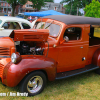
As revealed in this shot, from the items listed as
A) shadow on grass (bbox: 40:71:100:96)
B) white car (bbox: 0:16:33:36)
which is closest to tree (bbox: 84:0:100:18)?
white car (bbox: 0:16:33:36)

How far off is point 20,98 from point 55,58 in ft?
4.43

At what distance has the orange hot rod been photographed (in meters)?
2.98

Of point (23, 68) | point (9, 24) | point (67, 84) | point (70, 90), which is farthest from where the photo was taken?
point (9, 24)

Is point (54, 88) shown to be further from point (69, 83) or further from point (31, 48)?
point (31, 48)

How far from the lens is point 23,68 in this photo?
290cm

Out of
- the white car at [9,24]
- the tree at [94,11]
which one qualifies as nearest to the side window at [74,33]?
the white car at [9,24]

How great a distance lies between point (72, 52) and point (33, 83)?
1464 millimetres

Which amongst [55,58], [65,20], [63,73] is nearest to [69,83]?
[63,73]

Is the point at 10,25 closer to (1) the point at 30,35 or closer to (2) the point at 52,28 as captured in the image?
(2) the point at 52,28

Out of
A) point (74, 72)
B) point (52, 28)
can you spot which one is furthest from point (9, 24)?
point (74, 72)

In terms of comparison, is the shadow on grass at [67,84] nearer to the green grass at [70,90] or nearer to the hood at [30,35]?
the green grass at [70,90]

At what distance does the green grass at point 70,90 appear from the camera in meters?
3.35

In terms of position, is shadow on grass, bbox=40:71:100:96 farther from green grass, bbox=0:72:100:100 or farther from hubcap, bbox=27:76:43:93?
hubcap, bbox=27:76:43:93

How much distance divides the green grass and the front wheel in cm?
14
